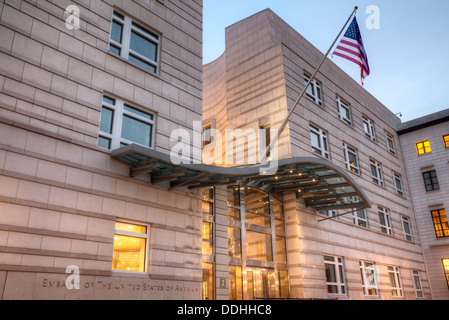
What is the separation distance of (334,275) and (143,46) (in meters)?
14.5

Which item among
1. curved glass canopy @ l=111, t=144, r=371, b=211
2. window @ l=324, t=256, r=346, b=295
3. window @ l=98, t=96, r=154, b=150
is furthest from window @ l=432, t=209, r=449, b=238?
window @ l=98, t=96, r=154, b=150

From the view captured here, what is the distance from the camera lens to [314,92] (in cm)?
2258

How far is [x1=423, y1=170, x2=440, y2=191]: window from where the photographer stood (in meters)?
29.9

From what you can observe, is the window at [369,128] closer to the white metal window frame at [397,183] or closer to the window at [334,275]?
the white metal window frame at [397,183]

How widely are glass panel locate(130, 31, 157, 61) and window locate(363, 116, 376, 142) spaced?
1864 cm

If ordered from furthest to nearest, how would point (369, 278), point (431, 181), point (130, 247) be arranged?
point (431, 181) → point (369, 278) → point (130, 247)

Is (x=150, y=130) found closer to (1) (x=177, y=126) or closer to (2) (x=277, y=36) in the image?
(1) (x=177, y=126)

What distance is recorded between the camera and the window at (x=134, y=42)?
13125 millimetres

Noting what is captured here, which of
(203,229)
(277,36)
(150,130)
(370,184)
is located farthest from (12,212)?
(370,184)

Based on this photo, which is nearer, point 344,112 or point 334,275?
point 334,275

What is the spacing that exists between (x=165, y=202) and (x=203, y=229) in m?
2.81

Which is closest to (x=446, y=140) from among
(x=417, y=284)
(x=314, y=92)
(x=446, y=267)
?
(x=446, y=267)

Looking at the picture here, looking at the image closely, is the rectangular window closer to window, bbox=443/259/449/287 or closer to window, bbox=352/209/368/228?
window, bbox=443/259/449/287

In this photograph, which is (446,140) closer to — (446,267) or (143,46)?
(446,267)
